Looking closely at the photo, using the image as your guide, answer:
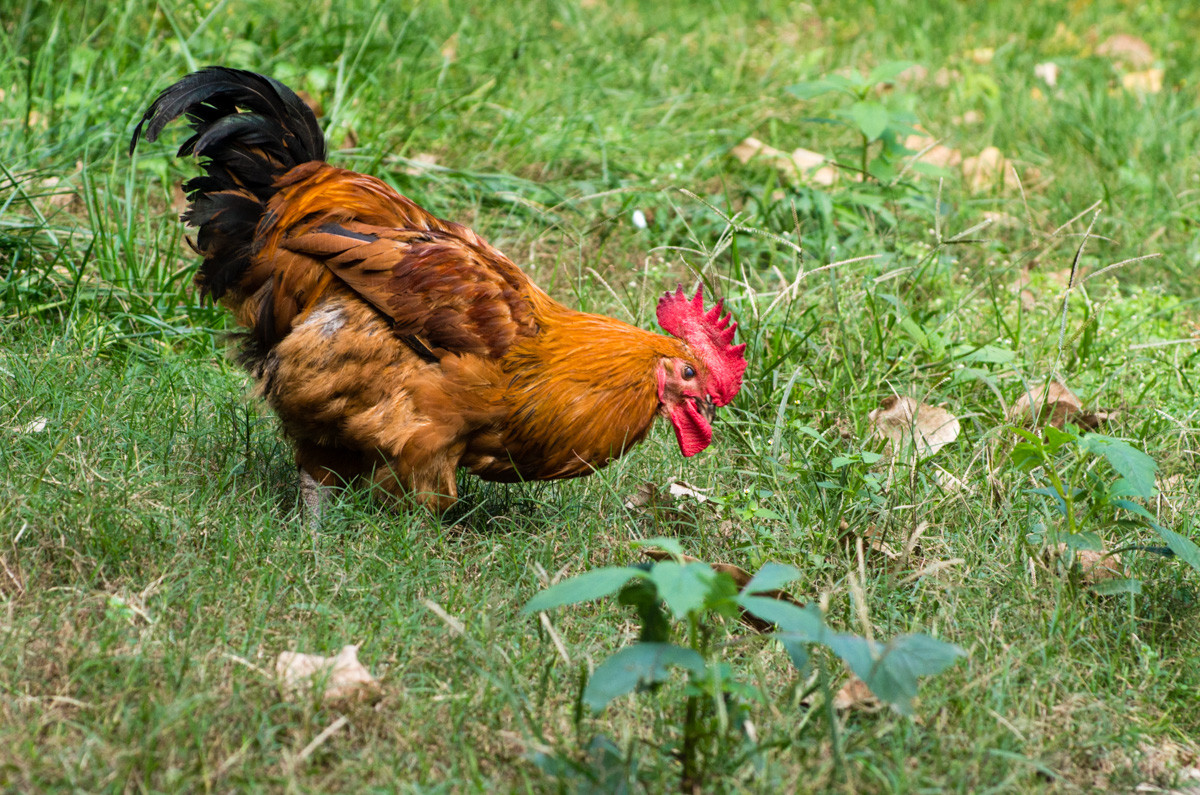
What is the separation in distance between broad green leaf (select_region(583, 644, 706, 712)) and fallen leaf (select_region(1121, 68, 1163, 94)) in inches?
256

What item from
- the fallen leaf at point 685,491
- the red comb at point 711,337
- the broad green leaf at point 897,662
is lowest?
the fallen leaf at point 685,491

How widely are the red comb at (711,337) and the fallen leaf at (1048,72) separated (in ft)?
16.3

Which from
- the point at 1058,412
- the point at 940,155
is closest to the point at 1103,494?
the point at 1058,412

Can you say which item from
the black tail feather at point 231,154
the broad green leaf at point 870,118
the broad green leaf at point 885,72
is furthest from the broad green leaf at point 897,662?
the broad green leaf at point 885,72

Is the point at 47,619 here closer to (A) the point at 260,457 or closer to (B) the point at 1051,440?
(A) the point at 260,457

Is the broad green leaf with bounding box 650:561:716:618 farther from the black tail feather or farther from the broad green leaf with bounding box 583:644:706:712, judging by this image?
the black tail feather

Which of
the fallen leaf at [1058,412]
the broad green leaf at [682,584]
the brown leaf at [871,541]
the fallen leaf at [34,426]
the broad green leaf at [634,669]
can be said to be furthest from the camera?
the fallen leaf at [1058,412]

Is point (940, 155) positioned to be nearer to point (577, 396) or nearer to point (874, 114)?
point (874, 114)

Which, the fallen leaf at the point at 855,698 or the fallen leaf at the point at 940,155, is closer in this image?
the fallen leaf at the point at 855,698

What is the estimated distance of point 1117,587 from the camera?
118 inches

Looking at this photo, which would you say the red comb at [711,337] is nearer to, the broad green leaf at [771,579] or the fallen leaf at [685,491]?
the fallen leaf at [685,491]

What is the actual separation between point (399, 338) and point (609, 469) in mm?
929

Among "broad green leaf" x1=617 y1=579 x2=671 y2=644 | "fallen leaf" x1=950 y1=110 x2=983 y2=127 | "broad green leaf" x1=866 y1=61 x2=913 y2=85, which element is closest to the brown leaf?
"broad green leaf" x1=617 y1=579 x2=671 y2=644

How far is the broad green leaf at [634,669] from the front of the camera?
2.08 m
